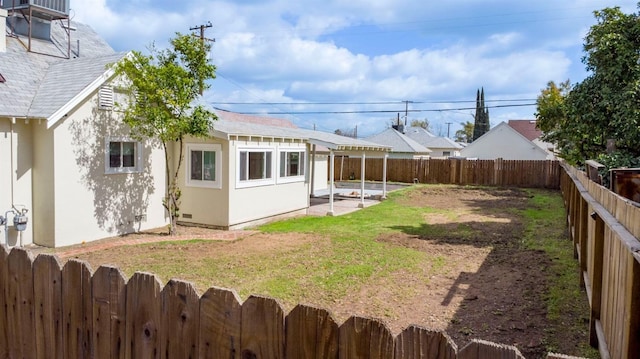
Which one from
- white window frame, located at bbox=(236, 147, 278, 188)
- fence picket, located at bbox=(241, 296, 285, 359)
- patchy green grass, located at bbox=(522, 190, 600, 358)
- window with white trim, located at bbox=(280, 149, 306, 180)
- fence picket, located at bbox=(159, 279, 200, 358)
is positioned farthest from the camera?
window with white trim, located at bbox=(280, 149, 306, 180)

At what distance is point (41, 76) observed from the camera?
1218cm

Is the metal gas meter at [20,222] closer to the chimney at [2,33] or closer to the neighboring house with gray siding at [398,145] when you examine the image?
the chimney at [2,33]

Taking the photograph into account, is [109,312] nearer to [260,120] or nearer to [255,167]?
[255,167]

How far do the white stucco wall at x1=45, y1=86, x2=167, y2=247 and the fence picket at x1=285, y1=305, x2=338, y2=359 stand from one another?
33.6ft

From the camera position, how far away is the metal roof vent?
1336 cm

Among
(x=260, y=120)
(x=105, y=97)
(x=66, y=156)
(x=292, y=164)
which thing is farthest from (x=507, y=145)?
(x=66, y=156)

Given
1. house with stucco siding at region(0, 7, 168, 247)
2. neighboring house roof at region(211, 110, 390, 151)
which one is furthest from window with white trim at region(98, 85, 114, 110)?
neighboring house roof at region(211, 110, 390, 151)

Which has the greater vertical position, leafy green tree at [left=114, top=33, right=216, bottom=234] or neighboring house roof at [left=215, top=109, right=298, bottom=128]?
neighboring house roof at [left=215, top=109, right=298, bottom=128]

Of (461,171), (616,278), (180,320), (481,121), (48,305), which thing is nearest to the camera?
(180,320)

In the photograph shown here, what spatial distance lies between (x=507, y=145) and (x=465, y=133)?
1878 inches

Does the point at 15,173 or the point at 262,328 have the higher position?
the point at 15,173

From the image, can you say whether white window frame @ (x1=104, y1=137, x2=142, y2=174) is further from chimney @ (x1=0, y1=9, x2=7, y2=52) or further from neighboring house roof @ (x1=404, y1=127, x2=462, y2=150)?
neighboring house roof @ (x1=404, y1=127, x2=462, y2=150)

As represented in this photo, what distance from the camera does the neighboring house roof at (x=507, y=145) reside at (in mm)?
41031

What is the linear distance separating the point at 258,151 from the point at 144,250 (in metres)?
5.36
